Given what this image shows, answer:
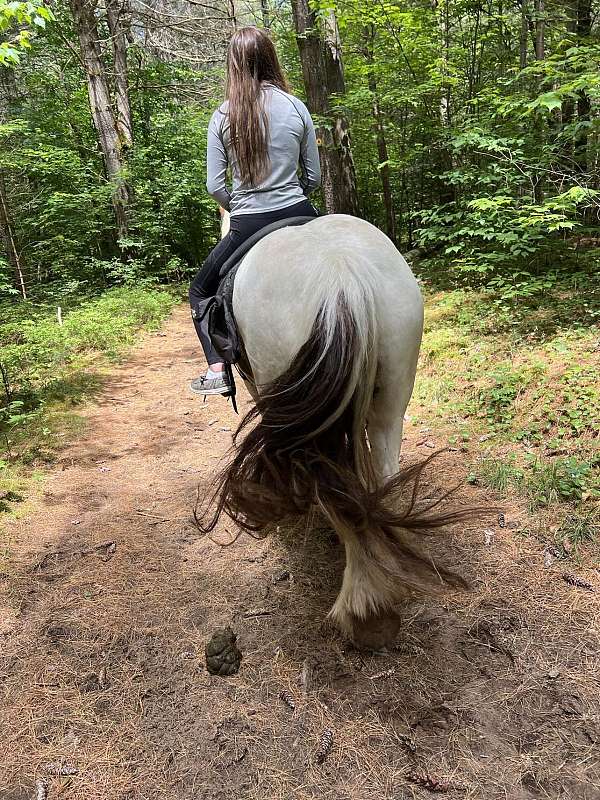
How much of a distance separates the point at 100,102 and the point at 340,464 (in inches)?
463

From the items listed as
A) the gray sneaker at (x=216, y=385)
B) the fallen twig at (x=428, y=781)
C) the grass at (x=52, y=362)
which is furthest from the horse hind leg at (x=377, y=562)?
the grass at (x=52, y=362)

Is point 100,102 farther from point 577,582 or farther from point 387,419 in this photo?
point 577,582

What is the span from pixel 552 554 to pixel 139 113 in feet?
49.2

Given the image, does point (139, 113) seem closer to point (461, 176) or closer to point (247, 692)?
point (461, 176)

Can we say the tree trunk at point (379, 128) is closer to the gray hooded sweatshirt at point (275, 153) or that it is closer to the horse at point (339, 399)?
the gray hooded sweatshirt at point (275, 153)

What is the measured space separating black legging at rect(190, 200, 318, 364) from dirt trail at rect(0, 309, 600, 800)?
1328 millimetres

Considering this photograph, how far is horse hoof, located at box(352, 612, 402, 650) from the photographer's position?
6.88ft

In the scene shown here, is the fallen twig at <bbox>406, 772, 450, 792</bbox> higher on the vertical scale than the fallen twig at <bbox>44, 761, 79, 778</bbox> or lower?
lower

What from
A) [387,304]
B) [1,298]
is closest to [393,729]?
[387,304]

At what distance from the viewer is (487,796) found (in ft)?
5.28

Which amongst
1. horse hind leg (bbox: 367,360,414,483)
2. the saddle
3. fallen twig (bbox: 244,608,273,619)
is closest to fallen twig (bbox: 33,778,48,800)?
fallen twig (bbox: 244,608,273,619)

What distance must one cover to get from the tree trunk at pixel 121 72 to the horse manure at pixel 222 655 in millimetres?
12167

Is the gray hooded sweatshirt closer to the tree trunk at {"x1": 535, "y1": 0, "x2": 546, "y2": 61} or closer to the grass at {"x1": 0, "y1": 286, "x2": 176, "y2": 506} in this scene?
the grass at {"x1": 0, "y1": 286, "x2": 176, "y2": 506}

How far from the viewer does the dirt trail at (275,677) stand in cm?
172
